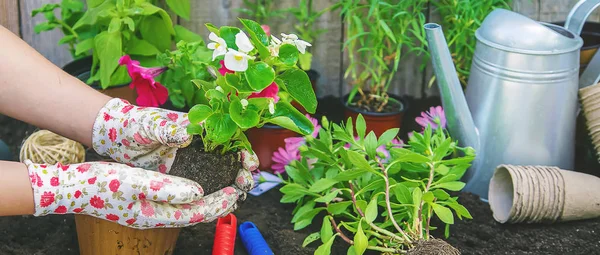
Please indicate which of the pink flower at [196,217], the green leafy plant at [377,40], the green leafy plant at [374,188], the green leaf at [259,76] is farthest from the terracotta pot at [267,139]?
the green leaf at [259,76]

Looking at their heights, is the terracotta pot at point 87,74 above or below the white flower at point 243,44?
below

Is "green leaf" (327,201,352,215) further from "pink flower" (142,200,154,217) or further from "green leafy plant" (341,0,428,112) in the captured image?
"green leafy plant" (341,0,428,112)

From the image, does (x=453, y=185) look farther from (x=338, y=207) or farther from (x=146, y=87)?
(x=146, y=87)

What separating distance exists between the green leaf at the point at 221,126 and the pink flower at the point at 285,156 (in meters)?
0.53

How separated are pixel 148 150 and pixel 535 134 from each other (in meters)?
0.88

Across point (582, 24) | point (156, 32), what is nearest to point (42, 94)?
point (156, 32)

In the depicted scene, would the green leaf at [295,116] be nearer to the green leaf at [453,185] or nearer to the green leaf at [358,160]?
the green leaf at [358,160]

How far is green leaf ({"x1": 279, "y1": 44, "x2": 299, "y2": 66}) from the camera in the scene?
118cm

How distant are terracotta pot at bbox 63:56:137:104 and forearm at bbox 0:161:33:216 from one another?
0.64 metres

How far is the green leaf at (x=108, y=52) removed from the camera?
5.70 ft

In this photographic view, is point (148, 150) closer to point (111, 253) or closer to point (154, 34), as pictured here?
point (111, 253)

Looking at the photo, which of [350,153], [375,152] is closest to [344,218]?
[375,152]

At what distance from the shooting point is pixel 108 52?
5.71 ft

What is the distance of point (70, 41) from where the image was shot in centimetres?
191
